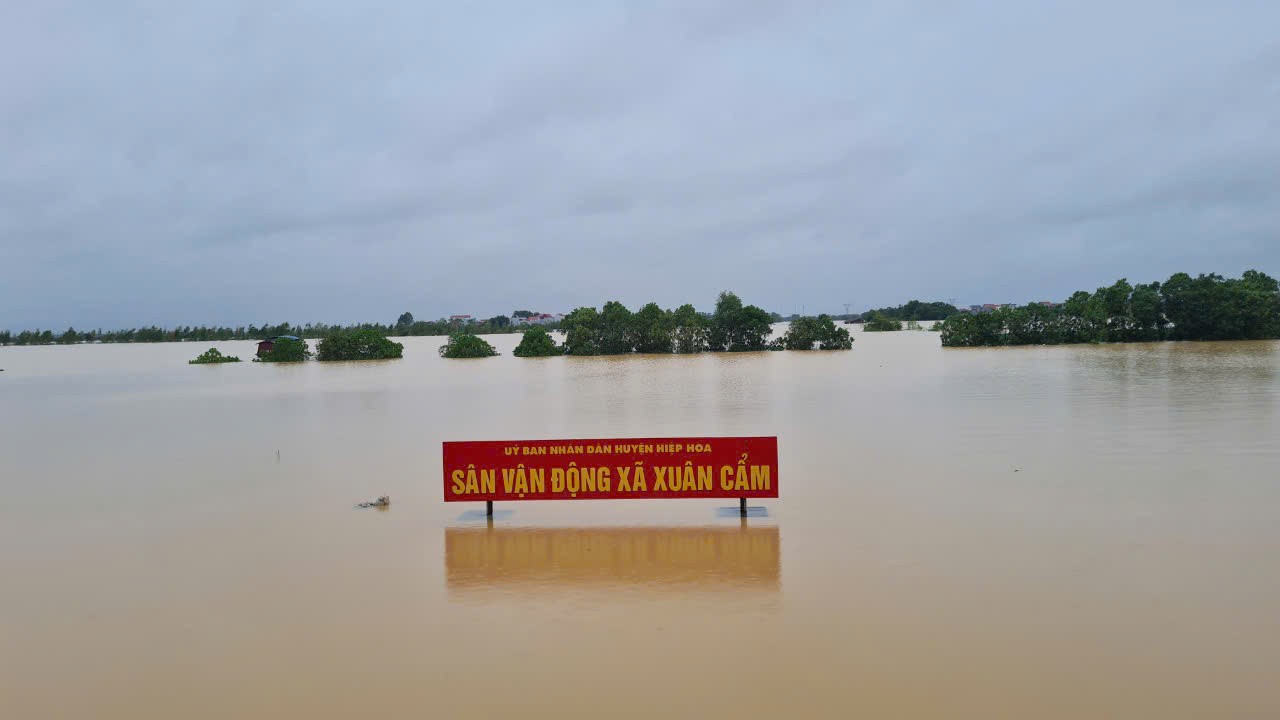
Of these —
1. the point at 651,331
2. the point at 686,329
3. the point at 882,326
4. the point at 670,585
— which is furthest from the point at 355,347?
the point at 882,326

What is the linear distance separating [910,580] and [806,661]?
274 centimetres

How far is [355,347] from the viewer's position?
7275 cm

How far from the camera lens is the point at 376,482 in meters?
16.5

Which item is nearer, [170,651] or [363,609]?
[170,651]

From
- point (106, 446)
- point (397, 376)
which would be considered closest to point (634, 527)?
point (106, 446)

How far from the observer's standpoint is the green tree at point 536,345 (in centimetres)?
7681

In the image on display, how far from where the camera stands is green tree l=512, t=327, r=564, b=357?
252ft

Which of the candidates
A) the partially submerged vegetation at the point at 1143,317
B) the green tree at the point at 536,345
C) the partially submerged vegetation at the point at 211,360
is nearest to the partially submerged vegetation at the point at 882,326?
the partially submerged vegetation at the point at 1143,317

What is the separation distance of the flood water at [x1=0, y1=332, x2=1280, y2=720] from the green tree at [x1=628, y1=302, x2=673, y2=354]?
57.0 meters

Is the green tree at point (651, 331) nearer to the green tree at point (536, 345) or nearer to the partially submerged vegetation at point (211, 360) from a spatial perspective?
the green tree at point (536, 345)

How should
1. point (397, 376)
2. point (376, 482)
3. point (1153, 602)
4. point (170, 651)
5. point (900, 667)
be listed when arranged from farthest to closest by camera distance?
point (397, 376), point (376, 482), point (1153, 602), point (170, 651), point (900, 667)

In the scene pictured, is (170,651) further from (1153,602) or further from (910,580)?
(1153,602)

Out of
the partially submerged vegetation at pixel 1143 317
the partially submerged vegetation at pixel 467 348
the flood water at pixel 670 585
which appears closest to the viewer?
the flood water at pixel 670 585

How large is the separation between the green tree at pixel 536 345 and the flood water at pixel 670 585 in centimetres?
5471
